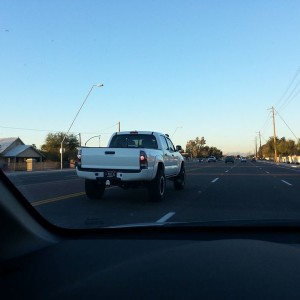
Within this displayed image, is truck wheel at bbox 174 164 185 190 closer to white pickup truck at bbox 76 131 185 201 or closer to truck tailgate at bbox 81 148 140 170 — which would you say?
white pickup truck at bbox 76 131 185 201

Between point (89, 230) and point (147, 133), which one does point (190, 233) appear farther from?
point (147, 133)

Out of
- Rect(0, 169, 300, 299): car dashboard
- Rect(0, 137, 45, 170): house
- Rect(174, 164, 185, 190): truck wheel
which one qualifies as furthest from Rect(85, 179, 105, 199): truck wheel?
Rect(0, 137, 45, 170): house

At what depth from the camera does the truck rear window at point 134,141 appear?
50.4 feet

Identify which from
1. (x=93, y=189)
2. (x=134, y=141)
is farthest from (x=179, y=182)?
(x=93, y=189)

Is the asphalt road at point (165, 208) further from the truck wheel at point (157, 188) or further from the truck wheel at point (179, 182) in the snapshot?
the truck wheel at point (179, 182)

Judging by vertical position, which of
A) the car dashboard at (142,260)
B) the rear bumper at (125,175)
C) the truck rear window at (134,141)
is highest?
the truck rear window at (134,141)

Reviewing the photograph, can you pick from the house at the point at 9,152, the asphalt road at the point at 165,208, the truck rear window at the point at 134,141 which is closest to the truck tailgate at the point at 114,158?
the asphalt road at the point at 165,208

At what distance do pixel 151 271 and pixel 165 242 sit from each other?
2.82 feet

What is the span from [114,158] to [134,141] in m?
2.46

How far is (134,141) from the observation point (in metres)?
15.5

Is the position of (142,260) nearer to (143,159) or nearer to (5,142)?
(5,142)

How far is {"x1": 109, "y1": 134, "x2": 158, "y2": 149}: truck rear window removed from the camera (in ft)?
50.4

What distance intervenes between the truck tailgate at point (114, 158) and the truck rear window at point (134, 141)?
2.10m

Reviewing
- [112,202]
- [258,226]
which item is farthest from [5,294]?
[112,202]
